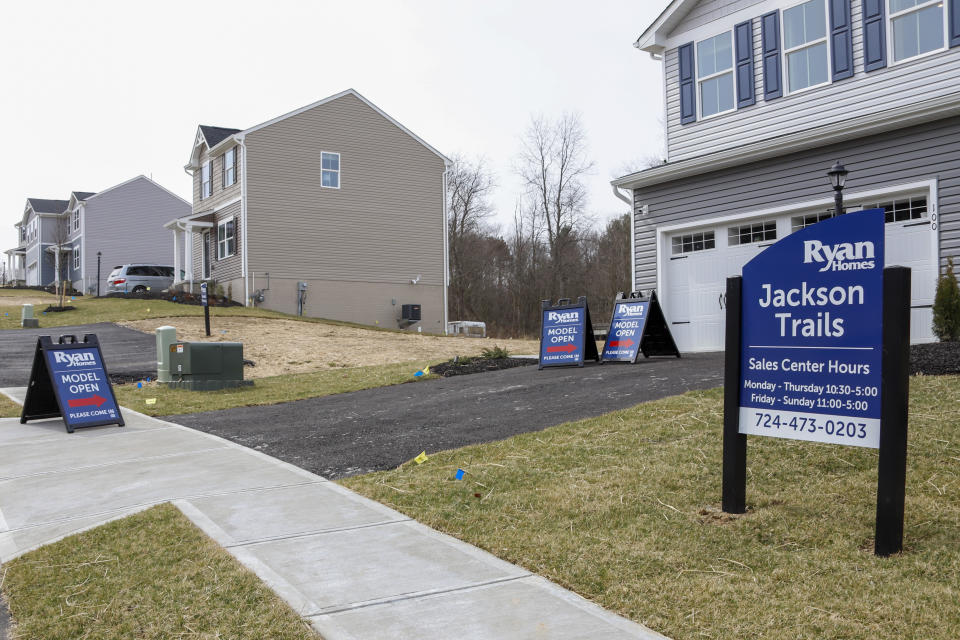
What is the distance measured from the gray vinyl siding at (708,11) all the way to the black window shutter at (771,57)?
49 centimetres

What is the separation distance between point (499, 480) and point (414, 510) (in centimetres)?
84

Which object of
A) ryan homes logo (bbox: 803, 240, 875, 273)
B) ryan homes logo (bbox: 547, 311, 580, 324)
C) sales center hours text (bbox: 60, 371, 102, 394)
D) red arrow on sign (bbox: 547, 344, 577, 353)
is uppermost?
ryan homes logo (bbox: 803, 240, 875, 273)

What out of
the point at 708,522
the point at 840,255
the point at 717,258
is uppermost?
the point at 717,258

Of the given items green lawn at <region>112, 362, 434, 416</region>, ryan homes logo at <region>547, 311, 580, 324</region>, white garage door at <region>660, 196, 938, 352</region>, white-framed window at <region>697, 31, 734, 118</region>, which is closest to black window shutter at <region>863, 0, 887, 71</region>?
white garage door at <region>660, 196, 938, 352</region>

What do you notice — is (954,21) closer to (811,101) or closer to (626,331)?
(811,101)

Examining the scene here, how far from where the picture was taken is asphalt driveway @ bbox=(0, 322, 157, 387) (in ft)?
51.1

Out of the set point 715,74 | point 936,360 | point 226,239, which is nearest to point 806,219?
point 715,74

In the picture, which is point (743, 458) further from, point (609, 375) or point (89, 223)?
point (89, 223)

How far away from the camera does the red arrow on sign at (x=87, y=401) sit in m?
9.53

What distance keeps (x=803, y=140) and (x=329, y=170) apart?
2120 centimetres

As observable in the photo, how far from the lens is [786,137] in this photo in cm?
1295

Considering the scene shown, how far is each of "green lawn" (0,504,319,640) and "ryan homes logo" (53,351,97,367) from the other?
5500 mm

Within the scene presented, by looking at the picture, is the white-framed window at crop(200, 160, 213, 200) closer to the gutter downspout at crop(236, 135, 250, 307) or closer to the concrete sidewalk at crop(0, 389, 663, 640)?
the gutter downspout at crop(236, 135, 250, 307)

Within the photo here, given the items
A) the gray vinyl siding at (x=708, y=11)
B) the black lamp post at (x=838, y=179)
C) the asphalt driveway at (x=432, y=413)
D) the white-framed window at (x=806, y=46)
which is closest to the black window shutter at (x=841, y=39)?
the white-framed window at (x=806, y=46)
